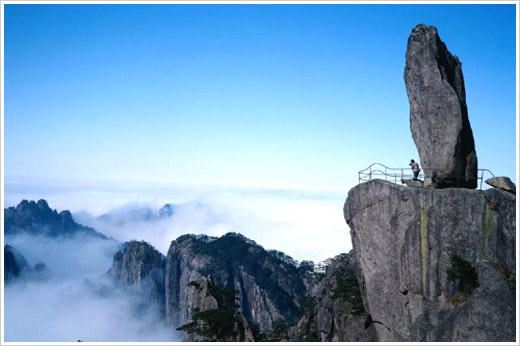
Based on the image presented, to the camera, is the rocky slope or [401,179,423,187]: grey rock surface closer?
[401,179,423,187]: grey rock surface

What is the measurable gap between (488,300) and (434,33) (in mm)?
21194

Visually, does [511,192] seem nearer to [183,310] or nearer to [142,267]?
[183,310]

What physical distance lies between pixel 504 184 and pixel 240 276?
12833cm

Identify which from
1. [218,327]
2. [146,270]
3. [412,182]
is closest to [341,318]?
[412,182]

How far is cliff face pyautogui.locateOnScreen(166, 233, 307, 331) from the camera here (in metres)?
138

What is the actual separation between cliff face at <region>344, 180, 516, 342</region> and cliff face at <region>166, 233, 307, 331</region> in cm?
9553

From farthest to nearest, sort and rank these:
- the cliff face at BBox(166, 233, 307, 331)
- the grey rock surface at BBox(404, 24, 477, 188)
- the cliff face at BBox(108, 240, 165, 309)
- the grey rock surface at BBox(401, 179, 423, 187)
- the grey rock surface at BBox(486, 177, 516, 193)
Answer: the cliff face at BBox(108, 240, 165, 309) < the cliff face at BBox(166, 233, 307, 331) < the grey rock surface at BBox(401, 179, 423, 187) < the grey rock surface at BBox(404, 24, 477, 188) < the grey rock surface at BBox(486, 177, 516, 193)

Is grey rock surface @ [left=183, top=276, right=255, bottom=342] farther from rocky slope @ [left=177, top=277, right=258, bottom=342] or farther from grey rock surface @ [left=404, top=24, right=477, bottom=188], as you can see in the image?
grey rock surface @ [left=404, top=24, right=477, bottom=188]

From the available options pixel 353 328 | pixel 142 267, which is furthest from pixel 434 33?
pixel 142 267

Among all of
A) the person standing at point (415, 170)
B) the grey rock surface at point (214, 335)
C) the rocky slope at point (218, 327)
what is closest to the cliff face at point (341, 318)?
the grey rock surface at point (214, 335)

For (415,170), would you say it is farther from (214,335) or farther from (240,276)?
(240,276)

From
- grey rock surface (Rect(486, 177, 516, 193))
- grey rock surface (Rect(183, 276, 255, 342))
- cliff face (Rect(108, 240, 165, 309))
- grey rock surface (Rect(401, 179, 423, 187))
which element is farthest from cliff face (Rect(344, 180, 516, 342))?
cliff face (Rect(108, 240, 165, 309))

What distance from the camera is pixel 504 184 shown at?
103 feet

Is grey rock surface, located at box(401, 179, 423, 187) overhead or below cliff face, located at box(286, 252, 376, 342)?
overhead
